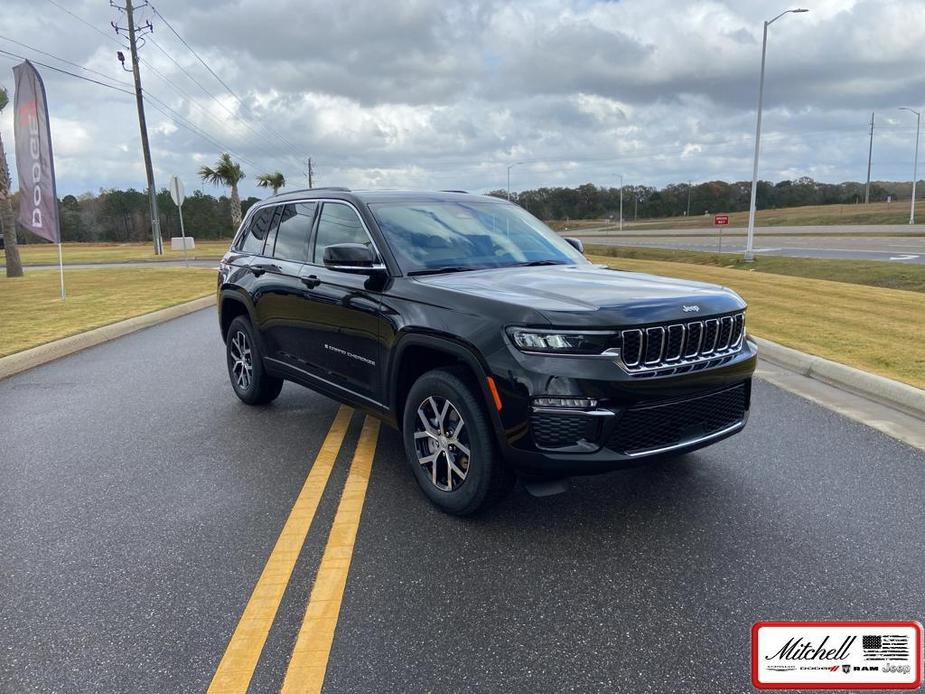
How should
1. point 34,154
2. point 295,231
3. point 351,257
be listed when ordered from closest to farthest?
1. point 351,257
2. point 295,231
3. point 34,154

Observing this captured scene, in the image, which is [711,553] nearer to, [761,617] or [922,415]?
[761,617]

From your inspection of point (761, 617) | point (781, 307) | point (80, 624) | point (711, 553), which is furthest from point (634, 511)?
point (781, 307)

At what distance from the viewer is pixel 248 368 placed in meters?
6.40

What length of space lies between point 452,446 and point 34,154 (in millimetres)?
15203

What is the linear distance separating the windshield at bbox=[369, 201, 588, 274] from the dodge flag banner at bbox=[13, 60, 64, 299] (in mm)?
12809

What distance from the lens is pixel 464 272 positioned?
4.41 metres

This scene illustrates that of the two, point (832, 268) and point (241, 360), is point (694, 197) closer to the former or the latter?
point (832, 268)

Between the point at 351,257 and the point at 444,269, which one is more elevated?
the point at 351,257

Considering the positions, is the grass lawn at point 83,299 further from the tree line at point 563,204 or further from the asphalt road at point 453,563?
the tree line at point 563,204

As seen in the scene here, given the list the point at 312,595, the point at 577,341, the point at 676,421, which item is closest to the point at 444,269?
the point at 577,341

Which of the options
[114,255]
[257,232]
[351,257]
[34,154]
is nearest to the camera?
[351,257]

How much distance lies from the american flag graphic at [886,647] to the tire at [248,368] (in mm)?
4827

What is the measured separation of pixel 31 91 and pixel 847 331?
A: 53.6ft

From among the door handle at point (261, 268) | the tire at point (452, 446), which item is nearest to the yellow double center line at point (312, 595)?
the tire at point (452, 446)
